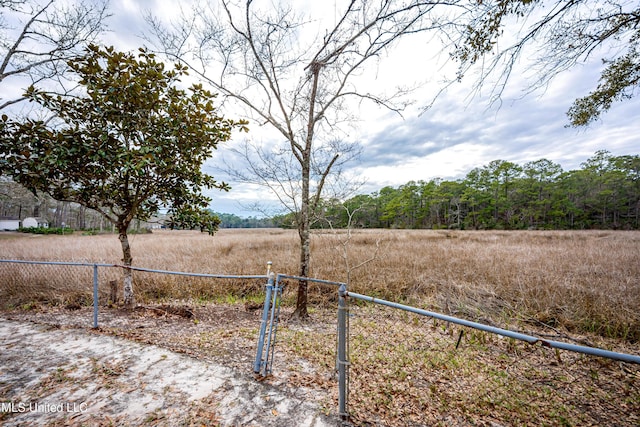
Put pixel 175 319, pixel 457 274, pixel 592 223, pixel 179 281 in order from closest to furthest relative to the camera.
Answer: pixel 175 319
pixel 179 281
pixel 457 274
pixel 592 223

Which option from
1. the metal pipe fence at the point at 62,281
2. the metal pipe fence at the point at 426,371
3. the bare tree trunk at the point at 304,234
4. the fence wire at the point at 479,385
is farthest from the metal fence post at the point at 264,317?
the metal pipe fence at the point at 62,281

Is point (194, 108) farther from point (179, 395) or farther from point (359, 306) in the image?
point (359, 306)

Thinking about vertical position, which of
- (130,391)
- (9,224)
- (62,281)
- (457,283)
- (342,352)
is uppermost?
(9,224)

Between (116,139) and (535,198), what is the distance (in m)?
64.6

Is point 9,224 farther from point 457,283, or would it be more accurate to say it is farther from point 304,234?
point 457,283

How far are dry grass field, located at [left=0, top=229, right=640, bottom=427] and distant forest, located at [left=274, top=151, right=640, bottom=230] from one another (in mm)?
26271

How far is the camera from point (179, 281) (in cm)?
849

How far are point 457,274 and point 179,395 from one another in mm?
9409

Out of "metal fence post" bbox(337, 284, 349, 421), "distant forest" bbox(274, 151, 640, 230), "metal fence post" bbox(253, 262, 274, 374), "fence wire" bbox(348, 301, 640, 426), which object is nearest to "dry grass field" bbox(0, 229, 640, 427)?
"fence wire" bbox(348, 301, 640, 426)

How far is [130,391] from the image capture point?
284 cm

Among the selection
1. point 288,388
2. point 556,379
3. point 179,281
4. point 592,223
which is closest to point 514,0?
point 556,379

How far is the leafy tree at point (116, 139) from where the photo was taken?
4562 millimetres

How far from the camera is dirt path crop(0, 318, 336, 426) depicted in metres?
2.46

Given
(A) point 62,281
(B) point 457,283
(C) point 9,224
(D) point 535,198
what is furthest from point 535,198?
(C) point 9,224
